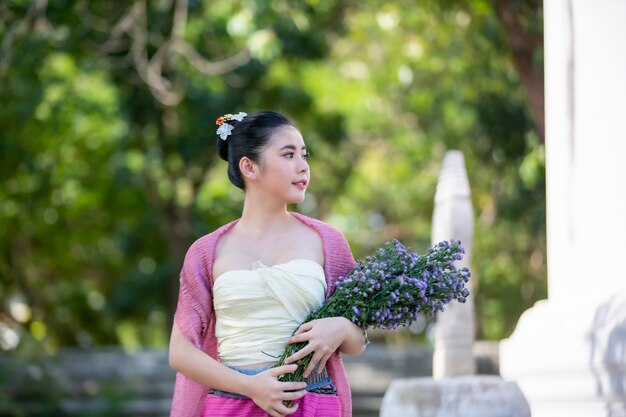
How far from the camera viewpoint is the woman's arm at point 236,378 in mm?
3930

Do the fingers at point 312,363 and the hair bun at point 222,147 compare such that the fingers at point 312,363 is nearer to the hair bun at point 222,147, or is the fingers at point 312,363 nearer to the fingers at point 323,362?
the fingers at point 323,362

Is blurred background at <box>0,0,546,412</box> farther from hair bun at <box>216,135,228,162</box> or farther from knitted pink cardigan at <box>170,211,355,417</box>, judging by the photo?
knitted pink cardigan at <box>170,211,355,417</box>

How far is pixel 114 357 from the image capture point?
57.0 ft

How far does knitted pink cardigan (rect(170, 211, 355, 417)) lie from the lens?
414cm

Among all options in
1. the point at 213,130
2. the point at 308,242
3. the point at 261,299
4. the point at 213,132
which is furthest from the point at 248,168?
the point at 213,132

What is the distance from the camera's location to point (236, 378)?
398cm

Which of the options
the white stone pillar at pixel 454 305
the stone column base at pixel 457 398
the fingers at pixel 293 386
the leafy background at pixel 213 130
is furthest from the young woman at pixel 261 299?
the leafy background at pixel 213 130

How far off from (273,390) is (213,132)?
12963mm

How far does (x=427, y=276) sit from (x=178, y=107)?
13.2 meters

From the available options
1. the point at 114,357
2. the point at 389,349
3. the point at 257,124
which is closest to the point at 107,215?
the point at 114,357

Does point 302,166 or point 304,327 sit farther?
point 302,166

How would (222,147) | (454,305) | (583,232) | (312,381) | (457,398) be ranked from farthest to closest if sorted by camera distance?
(454,305) < (457,398) < (583,232) < (222,147) < (312,381)

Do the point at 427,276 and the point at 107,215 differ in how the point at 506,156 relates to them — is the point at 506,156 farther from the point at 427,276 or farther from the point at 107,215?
the point at 427,276

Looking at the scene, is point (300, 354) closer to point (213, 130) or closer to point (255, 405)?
point (255, 405)
